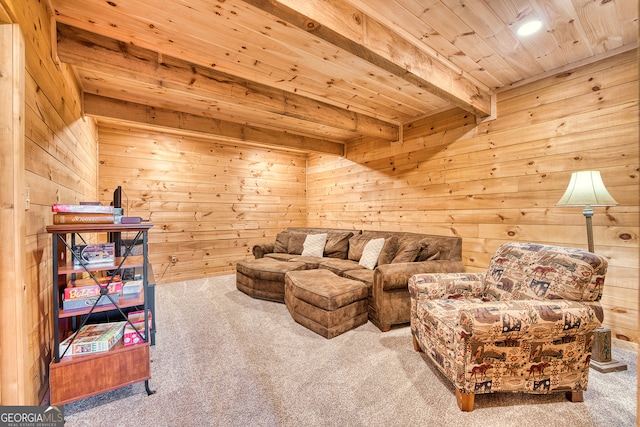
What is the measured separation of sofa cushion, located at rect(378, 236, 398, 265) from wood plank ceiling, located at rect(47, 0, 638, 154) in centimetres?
170

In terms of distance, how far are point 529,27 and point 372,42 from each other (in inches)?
45.3

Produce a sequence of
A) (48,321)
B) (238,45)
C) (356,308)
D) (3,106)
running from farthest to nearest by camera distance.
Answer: (356,308) < (238,45) < (48,321) < (3,106)

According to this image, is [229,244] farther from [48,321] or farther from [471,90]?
[471,90]

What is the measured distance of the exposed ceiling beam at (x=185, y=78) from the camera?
6.75 ft

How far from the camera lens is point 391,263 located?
297cm

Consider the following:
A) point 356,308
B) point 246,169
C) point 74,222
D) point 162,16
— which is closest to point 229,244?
point 246,169

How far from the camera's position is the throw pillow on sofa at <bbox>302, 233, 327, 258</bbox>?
4215 mm

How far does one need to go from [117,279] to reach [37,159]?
2.79 ft

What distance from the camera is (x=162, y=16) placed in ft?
5.83

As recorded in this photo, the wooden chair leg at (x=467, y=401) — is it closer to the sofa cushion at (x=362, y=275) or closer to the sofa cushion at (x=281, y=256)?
the sofa cushion at (x=362, y=275)

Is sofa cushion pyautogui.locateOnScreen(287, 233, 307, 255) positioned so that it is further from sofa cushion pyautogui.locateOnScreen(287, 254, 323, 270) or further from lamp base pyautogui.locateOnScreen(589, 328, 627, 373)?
lamp base pyautogui.locateOnScreen(589, 328, 627, 373)

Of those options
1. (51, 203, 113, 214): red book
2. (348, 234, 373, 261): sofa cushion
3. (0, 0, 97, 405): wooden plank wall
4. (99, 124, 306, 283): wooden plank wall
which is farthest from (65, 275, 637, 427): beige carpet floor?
(99, 124, 306, 283): wooden plank wall

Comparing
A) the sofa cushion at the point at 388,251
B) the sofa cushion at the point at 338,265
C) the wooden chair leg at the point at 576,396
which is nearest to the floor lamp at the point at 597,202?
the wooden chair leg at the point at 576,396

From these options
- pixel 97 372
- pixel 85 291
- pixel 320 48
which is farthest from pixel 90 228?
pixel 320 48
